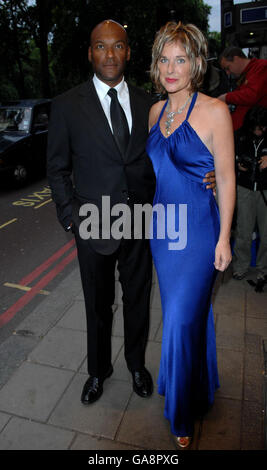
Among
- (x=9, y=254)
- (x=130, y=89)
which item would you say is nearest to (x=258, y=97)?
(x=130, y=89)

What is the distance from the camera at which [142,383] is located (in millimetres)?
2816

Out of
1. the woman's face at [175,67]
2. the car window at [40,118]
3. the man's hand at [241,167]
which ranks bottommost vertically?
the man's hand at [241,167]

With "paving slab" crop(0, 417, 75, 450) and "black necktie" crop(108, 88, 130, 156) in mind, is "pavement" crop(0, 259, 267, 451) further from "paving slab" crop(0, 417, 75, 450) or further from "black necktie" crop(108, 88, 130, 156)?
"black necktie" crop(108, 88, 130, 156)

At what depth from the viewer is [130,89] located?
8.09 ft

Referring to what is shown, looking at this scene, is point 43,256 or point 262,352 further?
point 43,256

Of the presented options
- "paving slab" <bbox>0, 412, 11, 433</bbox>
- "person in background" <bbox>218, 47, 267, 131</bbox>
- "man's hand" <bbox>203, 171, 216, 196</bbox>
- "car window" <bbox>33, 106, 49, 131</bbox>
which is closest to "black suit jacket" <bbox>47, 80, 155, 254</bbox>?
"man's hand" <bbox>203, 171, 216, 196</bbox>

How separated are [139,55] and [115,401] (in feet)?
87.4

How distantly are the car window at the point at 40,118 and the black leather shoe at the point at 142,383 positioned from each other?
26.4 feet

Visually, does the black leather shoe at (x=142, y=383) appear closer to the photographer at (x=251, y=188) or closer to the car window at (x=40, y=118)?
the photographer at (x=251, y=188)

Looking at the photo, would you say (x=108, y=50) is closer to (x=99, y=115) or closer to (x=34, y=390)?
(x=99, y=115)

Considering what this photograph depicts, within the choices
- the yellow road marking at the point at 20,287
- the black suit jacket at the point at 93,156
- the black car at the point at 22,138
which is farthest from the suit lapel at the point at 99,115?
the black car at the point at 22,138

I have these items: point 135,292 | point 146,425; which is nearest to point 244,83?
point 135,292

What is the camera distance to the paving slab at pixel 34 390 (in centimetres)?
265

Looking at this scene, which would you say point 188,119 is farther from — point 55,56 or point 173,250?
point 55,56
